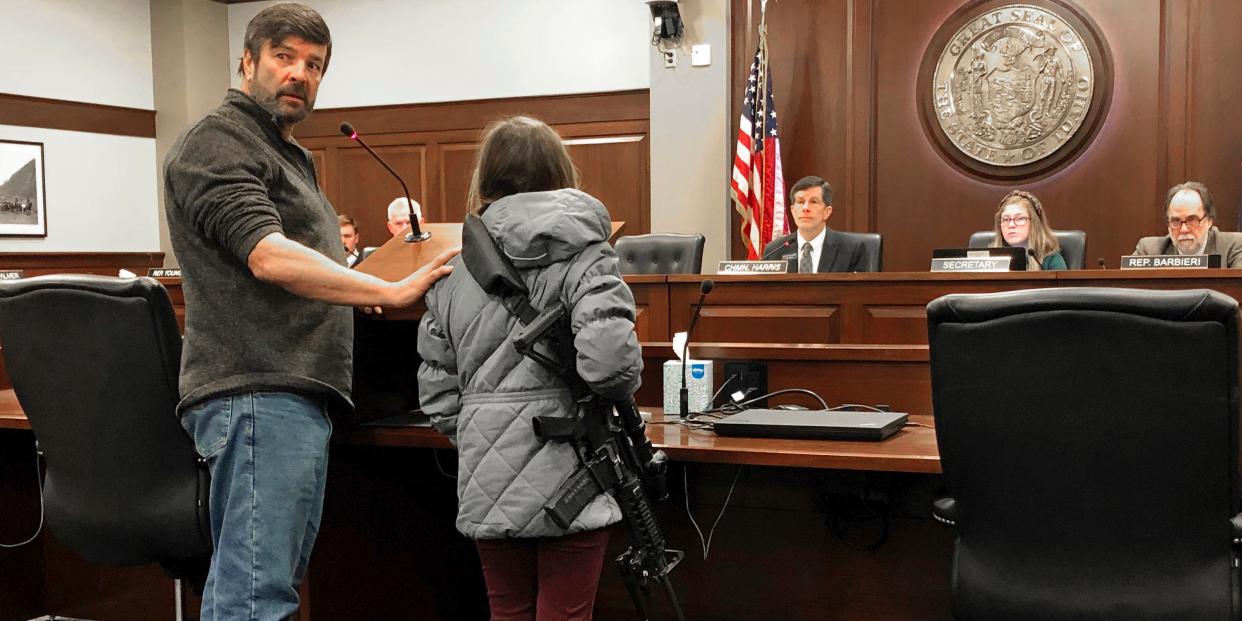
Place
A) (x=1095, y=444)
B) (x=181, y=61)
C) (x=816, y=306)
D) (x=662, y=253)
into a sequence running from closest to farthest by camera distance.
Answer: (x=1095, y=444) → (x=816, y=306) → (x=662, y=253) → (x=181, y=61)

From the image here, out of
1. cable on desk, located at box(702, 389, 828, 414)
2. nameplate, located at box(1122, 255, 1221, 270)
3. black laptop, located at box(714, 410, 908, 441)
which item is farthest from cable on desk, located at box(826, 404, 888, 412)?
nameplate, located at box(1122, 255, 1221, 270)

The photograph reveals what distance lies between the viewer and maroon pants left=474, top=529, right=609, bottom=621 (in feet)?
5.47

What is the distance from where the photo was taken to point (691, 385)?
2438 mm

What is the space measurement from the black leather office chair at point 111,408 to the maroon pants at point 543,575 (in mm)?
641

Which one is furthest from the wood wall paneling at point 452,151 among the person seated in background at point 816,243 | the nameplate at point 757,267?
the nameplate at point 757,267

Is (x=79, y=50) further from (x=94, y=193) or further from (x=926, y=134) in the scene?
(x=926, y=134)

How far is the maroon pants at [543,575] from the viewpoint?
5.47ft

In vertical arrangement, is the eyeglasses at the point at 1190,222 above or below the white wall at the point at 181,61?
below

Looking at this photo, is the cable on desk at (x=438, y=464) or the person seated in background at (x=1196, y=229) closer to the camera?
the cable on desk at (x=438, y=464)

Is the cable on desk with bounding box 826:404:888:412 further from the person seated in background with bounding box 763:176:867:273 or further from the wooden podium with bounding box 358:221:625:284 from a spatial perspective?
the person seated in background with bounding box 763:176:867:273

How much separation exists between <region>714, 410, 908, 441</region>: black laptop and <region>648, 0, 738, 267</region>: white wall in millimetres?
Answer: 4155

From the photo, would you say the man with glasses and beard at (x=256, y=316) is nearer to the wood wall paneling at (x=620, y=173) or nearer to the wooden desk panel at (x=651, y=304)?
the wooden desk panel at (x=651, y=304)

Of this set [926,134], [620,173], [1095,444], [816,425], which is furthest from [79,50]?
[1095,444]

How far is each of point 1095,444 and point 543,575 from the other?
83 cm
